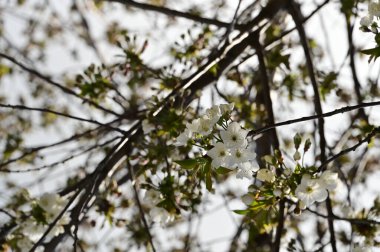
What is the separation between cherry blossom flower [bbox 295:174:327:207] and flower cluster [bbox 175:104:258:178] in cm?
19

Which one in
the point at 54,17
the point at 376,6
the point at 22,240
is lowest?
the point at 22,240

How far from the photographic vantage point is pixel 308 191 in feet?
6.31

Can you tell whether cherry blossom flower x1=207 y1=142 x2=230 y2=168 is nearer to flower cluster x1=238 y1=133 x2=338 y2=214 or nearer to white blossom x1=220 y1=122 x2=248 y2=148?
white blossom x1=220 y1=122 x2=248 y2=148

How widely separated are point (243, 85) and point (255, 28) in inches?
23.9

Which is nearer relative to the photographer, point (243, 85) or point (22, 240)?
point (22, 240)

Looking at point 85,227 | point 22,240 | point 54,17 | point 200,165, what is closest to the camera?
point 200,165

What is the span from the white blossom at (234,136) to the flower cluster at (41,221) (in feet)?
4.47

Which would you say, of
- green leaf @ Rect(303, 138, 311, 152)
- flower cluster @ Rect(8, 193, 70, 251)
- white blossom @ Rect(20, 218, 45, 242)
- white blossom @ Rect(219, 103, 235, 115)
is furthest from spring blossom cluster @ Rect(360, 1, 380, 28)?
white blossom @ Rect(20, 218, 45, 242)

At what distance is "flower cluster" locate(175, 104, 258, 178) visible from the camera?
1.83 meters

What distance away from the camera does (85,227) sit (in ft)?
16.7

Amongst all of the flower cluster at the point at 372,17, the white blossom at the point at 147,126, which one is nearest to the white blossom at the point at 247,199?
the flower cluster at the point at 372,17

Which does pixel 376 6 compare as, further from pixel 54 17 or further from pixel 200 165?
pixel 54 17

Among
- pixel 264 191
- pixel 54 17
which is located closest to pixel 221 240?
pixel 264 191

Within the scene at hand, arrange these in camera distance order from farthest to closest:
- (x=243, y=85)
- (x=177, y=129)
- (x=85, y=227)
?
(x=85, y=227) → (x=243, y=85) → (x=177, y=129)
